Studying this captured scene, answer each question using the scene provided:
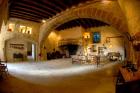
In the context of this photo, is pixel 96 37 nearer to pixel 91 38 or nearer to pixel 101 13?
pixel 91 38

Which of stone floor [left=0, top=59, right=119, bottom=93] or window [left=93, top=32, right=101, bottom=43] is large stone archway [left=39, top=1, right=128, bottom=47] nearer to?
stone floor [left=0, top=59, right=119, bottom=93]

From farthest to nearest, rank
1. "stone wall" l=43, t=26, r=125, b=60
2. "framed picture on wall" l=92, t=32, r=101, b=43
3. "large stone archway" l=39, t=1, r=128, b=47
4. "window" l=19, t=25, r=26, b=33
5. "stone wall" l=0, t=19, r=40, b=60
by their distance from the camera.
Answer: "framed picture on wall" l=92, t=32, r=101, b=43 → "stone wall" l=43, t=26, r=125, b=60 → "window" l=19, t=25, r=26, b=33 → "stone wall" l=0, t=19, r=40, b=60 → "large stone archway" l=39, t=1, r=128, b=47

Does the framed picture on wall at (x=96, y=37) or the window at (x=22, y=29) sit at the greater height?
the window at (x=22, y=29)

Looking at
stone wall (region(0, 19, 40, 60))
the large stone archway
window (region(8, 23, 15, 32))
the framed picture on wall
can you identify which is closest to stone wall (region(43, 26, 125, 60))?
the framed picture on wall

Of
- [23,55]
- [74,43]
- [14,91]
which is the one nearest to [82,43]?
[74,43]

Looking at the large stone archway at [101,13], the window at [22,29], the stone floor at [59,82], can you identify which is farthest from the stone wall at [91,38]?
the stone floor at [59,82]

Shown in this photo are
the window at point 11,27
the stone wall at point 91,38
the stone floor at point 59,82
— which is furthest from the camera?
the stone wall at point 91,38

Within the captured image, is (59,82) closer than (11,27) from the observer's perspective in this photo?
Yes

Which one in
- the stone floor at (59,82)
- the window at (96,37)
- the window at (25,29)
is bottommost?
the stone floor at (59,82)

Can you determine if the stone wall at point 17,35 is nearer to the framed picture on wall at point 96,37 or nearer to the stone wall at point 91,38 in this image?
the stone wall at point 91,38

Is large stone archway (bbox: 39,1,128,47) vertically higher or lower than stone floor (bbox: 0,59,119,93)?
higher

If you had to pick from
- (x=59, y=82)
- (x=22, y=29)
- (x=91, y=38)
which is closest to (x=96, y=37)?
(x=91, y=38)

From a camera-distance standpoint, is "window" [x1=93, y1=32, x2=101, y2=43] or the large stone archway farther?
"window" [x1=93, y1=32, x2=101, y2=43]

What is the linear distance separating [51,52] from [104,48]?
5.78m
